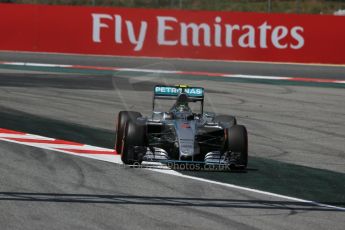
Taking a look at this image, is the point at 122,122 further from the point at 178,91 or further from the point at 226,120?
the point at 226,120

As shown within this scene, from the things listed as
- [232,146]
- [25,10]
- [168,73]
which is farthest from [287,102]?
[25,10]

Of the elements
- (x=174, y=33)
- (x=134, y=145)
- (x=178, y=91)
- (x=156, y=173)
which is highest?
(x=174, y=33)

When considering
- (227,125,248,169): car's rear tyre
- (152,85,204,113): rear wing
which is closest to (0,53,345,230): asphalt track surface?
(227,125,248,169): car's rear tyre

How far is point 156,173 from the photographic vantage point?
1128 centimetres

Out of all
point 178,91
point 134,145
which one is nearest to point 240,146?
point 134,145

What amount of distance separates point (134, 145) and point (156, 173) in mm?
490

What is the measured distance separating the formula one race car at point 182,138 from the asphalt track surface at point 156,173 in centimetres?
26

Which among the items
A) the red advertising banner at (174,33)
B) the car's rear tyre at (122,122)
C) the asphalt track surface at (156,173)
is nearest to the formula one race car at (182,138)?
the car's rear tyre at (122,122)

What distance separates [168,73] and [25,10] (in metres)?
7.04

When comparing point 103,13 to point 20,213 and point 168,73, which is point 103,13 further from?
point 20,213

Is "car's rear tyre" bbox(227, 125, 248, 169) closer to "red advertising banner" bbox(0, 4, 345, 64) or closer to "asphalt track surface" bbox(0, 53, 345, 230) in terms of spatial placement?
"asphalt track surface" bbox(0, 53, 345, 230)

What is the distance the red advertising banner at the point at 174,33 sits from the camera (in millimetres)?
27797

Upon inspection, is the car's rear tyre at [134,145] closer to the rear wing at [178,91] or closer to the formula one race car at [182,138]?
the formula one race car at [182,138]

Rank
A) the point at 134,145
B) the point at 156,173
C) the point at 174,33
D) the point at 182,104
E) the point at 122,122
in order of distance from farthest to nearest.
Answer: the point at 174,33
the point at 122,122
the point at 182,104
the point at 156,173
the point at 134,145
